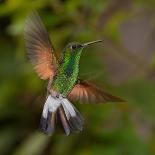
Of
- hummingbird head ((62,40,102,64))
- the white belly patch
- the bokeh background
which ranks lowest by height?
the bokeh background

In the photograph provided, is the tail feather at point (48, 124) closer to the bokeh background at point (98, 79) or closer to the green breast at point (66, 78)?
the green breast at point (66, 78)

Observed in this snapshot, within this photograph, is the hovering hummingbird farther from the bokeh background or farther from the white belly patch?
the bokeh background

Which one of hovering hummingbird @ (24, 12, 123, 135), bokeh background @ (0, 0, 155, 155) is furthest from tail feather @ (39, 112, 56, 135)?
bokeh background @ (0, 0, 155, 155)

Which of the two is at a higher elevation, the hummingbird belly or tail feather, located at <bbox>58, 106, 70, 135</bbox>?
the hummingbird belly

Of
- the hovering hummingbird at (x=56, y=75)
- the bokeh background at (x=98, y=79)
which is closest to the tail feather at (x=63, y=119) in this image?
the hovering hummingbird at (x=56, y=75)

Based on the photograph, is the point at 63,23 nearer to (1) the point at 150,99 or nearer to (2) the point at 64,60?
(1) the point at 150,99

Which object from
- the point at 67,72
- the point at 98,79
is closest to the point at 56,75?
the point at 67,72

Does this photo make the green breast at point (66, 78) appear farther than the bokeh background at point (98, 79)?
No

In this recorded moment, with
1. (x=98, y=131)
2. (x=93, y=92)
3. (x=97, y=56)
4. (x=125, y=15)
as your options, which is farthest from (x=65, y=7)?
(x=98, y=131)
